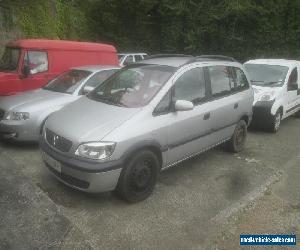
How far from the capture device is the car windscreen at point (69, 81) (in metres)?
7.30

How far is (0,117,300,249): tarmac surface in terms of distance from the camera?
391 centimetres

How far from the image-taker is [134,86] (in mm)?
5203

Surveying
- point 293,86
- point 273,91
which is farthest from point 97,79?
point 293,86

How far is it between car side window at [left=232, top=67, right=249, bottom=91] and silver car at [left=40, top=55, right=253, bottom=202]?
39cm

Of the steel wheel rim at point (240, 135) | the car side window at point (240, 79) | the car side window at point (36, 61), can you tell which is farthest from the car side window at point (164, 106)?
the car side window at point (36, 61)

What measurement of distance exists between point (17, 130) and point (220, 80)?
11.9ft

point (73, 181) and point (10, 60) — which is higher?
point (10, 60)

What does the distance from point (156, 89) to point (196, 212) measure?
1.73 m

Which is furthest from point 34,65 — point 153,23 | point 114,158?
point 153,23

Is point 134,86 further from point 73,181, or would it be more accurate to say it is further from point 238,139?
point 238,139

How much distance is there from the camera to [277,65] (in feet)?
31.1

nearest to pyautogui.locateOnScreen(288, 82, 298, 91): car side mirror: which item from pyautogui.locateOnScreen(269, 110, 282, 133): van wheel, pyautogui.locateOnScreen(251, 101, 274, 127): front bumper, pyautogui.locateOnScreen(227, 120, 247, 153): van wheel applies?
pyautogui.locateOnScreen(269, 110, 282, 133): van wheel

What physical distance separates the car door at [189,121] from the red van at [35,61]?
464 cm

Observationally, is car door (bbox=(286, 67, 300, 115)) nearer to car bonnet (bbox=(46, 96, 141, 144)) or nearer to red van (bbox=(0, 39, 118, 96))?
red van (bbox=(0, 39, 118, 96))
